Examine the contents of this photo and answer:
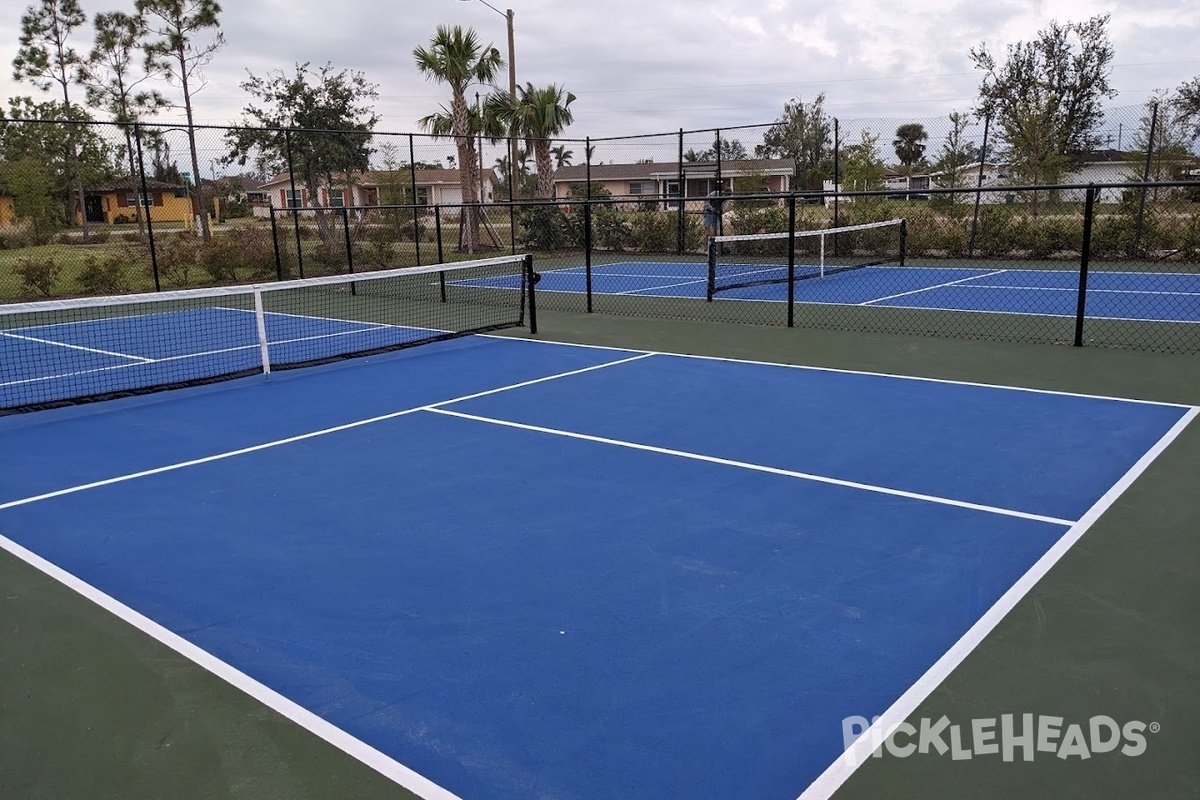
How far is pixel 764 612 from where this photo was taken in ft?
14.4

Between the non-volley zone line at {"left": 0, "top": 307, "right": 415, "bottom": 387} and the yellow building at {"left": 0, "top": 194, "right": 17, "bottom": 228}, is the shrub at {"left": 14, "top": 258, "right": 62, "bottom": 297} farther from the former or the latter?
the yellow building at {"left": 0, "top": 194, "right": 17, "bottom": 228}

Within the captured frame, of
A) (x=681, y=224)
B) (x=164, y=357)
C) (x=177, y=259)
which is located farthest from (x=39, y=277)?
(x=681, y=224)

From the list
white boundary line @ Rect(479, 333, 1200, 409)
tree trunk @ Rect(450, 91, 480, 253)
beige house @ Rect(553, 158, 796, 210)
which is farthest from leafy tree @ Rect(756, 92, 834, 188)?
white boundary line @ Rect(479, 333, 1200, 409)

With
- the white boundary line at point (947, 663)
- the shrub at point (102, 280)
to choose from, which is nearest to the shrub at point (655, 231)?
the shrub at point (102, 280)

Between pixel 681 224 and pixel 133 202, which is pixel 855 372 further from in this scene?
pixel 133 202

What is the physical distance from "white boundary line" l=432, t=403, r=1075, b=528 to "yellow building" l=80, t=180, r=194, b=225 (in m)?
12.0

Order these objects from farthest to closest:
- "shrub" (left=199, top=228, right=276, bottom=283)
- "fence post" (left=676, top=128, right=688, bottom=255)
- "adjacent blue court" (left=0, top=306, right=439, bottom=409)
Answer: "fence post" (left=676, top=128, right=688, bottom=255), "shrub" (left=199, top=228, right=276, bottom=283), "adjacent blue court" (left=0, top=306, right=439, bottom=409)

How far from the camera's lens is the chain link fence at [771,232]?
1378 centimetres

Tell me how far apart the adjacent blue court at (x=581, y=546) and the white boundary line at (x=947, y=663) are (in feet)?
0.12

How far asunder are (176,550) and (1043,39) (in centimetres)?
3700

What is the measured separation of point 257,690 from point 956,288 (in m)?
15.2

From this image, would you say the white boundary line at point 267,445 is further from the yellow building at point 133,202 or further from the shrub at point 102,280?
the shrub at point 102,280

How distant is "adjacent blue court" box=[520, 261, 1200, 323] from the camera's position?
1389 centimetres

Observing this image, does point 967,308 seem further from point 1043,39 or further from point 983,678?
point 1043,39
